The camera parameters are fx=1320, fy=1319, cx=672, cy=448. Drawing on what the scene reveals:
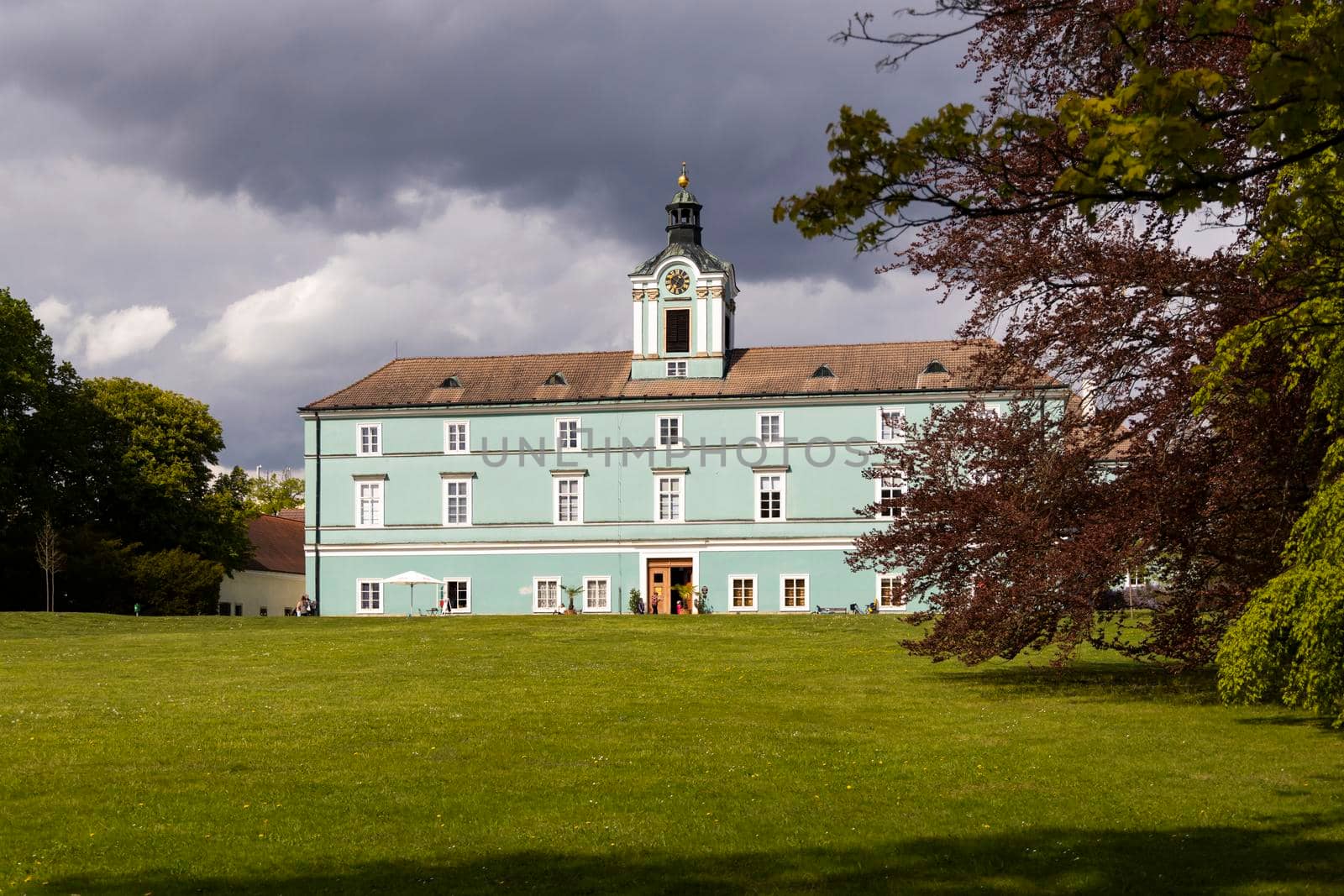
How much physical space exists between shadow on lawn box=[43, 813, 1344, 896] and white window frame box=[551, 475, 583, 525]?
46508 mm

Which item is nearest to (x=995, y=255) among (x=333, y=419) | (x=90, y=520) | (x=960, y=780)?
(x=960, y=780)

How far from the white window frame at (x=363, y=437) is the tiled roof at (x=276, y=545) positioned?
57.7 ft

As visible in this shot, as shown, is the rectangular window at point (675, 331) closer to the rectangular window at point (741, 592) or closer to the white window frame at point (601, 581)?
the white window frame at point (601, 581)

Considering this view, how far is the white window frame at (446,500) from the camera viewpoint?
5700cm

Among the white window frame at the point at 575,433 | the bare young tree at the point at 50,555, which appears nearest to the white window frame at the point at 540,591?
the white window frame at the point at 575,433

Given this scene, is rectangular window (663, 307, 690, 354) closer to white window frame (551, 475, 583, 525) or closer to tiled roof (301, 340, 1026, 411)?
tiled roof (301, 340, 1026, 411)

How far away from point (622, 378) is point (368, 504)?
12.4 metres

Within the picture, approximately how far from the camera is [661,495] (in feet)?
183

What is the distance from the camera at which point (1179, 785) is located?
12.5 meters

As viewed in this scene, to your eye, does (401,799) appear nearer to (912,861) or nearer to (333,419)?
(912,861)

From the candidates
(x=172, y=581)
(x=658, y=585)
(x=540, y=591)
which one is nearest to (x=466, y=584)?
(x=540, y=591)

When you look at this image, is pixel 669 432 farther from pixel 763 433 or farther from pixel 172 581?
pixel 172 581

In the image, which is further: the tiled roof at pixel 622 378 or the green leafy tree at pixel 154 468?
the green leafy tree at pixel 154 468

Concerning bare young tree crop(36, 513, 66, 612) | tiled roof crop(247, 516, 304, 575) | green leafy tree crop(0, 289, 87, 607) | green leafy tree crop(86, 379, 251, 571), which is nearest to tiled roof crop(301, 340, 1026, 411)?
green leafy tree crop(86, 379, 251, 571)
